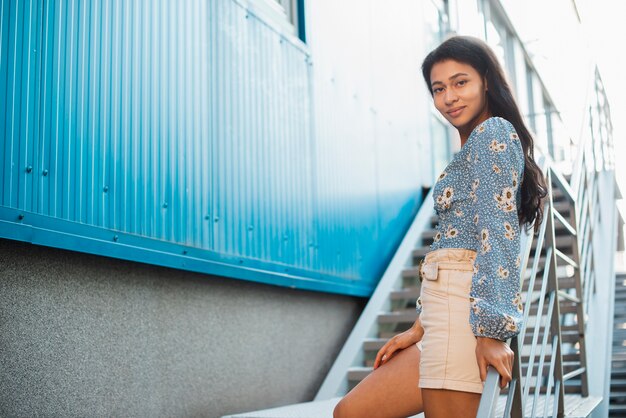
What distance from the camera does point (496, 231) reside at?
1.64 m

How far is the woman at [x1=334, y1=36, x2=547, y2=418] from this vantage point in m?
1.63

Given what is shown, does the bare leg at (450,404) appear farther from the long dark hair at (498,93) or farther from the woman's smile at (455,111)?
the woman's smile at (455,111)

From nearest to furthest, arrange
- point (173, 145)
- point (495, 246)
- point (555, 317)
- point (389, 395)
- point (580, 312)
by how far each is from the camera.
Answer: point (495, 246), point (389, 395), point (555, 317), point (173, 145), point (580, 312)

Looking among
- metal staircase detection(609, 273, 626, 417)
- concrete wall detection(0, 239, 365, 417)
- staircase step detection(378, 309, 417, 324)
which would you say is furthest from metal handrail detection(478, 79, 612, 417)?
concrete wall detection(0, 239, 365, 417)

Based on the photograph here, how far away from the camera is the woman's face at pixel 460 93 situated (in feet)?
6.00

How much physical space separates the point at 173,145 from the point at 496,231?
6.94 ft

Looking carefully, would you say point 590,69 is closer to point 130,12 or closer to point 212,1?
point 212,1

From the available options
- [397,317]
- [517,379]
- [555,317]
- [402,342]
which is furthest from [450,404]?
[397,317]

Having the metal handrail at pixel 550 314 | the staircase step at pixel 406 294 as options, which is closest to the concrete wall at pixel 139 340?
the staircase step at pixel 406 294

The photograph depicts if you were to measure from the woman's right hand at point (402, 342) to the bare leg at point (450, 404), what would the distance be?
242mm

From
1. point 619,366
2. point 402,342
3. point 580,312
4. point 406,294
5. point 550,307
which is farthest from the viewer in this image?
point 406,294

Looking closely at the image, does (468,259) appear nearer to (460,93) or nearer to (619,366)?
(460,93)

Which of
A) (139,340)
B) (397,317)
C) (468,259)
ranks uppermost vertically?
(468,259)

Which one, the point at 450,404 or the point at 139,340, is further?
the point at 139,340
